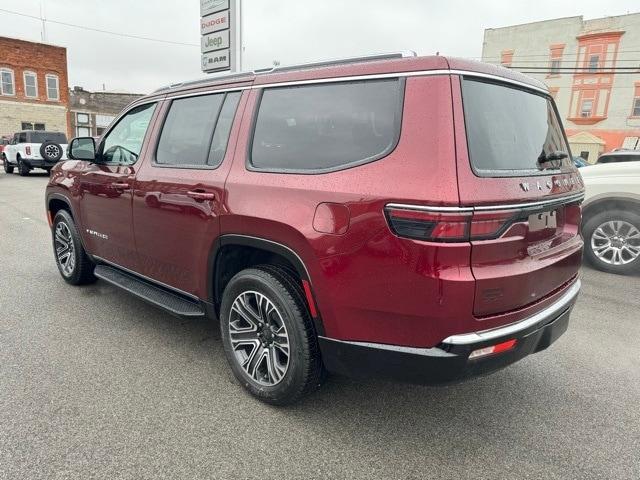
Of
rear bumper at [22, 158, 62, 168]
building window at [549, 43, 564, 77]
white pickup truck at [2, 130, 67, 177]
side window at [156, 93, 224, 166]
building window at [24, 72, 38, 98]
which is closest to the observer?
side window at [156, 93, 224, 166]

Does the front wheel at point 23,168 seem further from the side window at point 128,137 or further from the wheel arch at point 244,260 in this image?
the wheel arch at point 244,260

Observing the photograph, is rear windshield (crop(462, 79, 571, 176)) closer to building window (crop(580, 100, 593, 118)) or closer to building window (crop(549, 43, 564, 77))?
building window (crop(580, 100, 593, 118))

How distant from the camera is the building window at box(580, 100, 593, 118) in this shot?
106ft

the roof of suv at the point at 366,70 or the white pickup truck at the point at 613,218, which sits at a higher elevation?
the roof of suv at the point at 366,70

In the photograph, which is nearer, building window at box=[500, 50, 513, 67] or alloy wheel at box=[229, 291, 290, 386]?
alloy wheel at box=[229, 291, 290, 386]

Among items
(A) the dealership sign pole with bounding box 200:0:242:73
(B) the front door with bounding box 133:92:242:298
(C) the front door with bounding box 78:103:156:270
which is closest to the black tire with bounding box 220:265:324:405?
(B) the front door with bounding box 133:92:242:298

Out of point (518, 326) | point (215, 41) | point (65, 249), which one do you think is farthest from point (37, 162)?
point (518, 326)

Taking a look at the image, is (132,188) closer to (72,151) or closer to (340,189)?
(72,151)

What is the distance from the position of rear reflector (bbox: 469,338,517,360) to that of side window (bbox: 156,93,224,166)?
1.99 m

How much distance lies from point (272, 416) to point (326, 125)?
1.63 m

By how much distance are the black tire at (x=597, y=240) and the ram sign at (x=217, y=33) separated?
732 centimetres

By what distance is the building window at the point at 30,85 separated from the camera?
34.2 meters

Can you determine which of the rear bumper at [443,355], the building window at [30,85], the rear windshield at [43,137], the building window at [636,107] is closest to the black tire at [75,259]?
the rear bumper at [443,355]

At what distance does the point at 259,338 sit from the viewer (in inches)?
106
